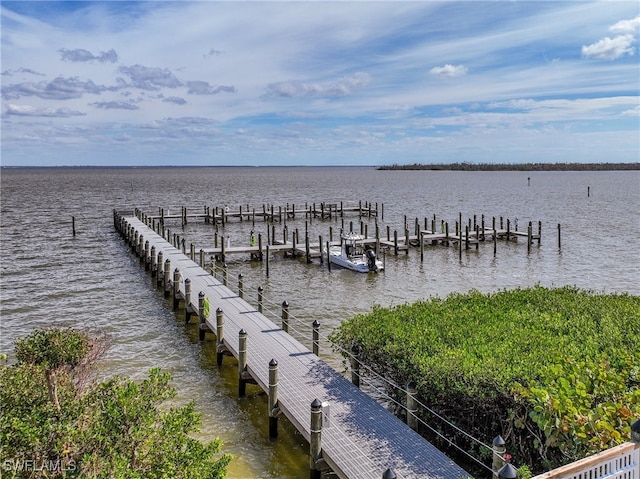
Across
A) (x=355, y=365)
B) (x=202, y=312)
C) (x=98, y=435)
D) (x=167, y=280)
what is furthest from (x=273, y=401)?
(x=167, y=280)

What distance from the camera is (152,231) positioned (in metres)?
38.7

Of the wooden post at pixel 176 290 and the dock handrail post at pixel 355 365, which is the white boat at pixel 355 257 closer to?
the wooden post at pixel 176 290

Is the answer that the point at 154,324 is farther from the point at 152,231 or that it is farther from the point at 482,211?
the point at 482,211

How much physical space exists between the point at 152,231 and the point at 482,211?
130 feet

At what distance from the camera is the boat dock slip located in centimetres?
870

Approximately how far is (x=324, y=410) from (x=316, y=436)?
46cm

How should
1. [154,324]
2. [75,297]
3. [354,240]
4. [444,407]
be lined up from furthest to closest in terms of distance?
[354,240]
[75,297]
[154,324]
[444,407]

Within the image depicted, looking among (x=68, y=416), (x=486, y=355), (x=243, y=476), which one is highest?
(x=68, y=416)

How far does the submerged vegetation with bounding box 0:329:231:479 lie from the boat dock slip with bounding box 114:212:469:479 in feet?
8.59

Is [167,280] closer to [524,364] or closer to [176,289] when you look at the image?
[176,289]

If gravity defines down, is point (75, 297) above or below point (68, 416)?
below

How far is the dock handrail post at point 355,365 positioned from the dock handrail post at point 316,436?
2.90 m

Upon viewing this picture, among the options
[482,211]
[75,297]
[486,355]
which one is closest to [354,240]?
[75,297]

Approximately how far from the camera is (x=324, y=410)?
30.6ft
